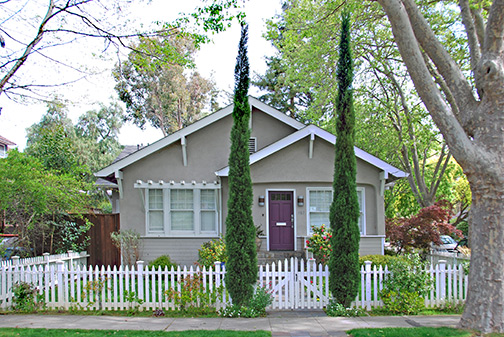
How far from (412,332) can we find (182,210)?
8856mm

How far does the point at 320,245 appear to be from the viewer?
1249cm

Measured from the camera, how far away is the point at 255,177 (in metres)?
13.7

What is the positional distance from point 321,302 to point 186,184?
21.9 ft

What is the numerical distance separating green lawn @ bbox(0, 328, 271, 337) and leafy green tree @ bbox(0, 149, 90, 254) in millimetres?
4537

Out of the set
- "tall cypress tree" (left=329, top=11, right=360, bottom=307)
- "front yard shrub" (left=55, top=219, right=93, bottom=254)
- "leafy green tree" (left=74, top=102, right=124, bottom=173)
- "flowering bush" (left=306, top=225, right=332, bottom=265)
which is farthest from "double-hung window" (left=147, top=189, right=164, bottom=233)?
"leafy green tree" (left=74, top=102, right=124, bottom=173)

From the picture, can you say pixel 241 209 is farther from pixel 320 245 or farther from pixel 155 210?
pixel 155 210

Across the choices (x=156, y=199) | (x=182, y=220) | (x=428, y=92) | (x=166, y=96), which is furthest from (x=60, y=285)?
(x=166, y=96)

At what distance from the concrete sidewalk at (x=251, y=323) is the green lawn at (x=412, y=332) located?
0.33 meters

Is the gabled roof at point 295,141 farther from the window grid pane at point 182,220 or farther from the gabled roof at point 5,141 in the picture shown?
the gabled roof at point 5,141

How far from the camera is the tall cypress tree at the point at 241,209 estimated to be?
888 cm

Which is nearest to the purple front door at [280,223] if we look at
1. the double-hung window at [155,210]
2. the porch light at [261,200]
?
the porch light at [261,200]

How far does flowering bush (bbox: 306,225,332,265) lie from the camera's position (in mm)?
12344

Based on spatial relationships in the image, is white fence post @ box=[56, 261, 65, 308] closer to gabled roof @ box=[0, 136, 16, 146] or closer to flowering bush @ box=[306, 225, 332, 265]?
flowering bush @ box=[306, 225, 332, 265]

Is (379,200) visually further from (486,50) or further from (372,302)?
(486,50)
